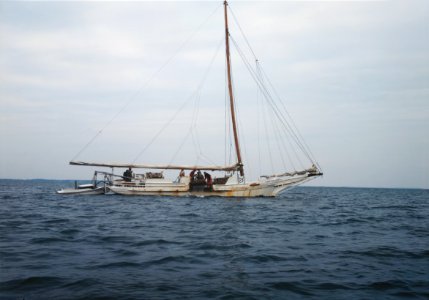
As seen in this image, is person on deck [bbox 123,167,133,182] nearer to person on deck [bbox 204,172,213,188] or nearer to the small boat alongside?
the small boat alongside

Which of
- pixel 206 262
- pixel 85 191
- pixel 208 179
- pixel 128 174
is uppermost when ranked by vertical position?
pixel 128 174

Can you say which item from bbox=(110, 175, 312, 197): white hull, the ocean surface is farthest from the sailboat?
the ocean surface

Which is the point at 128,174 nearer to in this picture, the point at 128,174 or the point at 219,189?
the point at 128,174

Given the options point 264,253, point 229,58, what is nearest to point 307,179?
point 229,58

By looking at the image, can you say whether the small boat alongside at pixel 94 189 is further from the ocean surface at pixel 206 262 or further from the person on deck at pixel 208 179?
the ocean surface at pixel 206 262

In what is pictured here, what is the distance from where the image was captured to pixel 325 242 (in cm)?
1347

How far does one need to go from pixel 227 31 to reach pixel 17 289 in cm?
3698

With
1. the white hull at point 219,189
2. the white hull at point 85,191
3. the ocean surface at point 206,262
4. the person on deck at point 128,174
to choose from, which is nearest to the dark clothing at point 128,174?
the person on deck at point 128,174

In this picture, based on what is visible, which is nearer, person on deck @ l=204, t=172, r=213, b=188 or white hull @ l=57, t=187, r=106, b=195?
person on deck @ l=204, t=172, r=213, b=188

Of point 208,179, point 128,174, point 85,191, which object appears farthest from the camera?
point 128,174

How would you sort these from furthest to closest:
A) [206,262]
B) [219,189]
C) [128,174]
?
[128,174] → [219,189] → [206,262]

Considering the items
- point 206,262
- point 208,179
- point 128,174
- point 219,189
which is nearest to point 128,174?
point 128,174

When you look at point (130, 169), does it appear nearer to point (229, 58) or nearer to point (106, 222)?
point (229, 58)

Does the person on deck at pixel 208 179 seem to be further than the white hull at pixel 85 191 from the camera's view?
No
